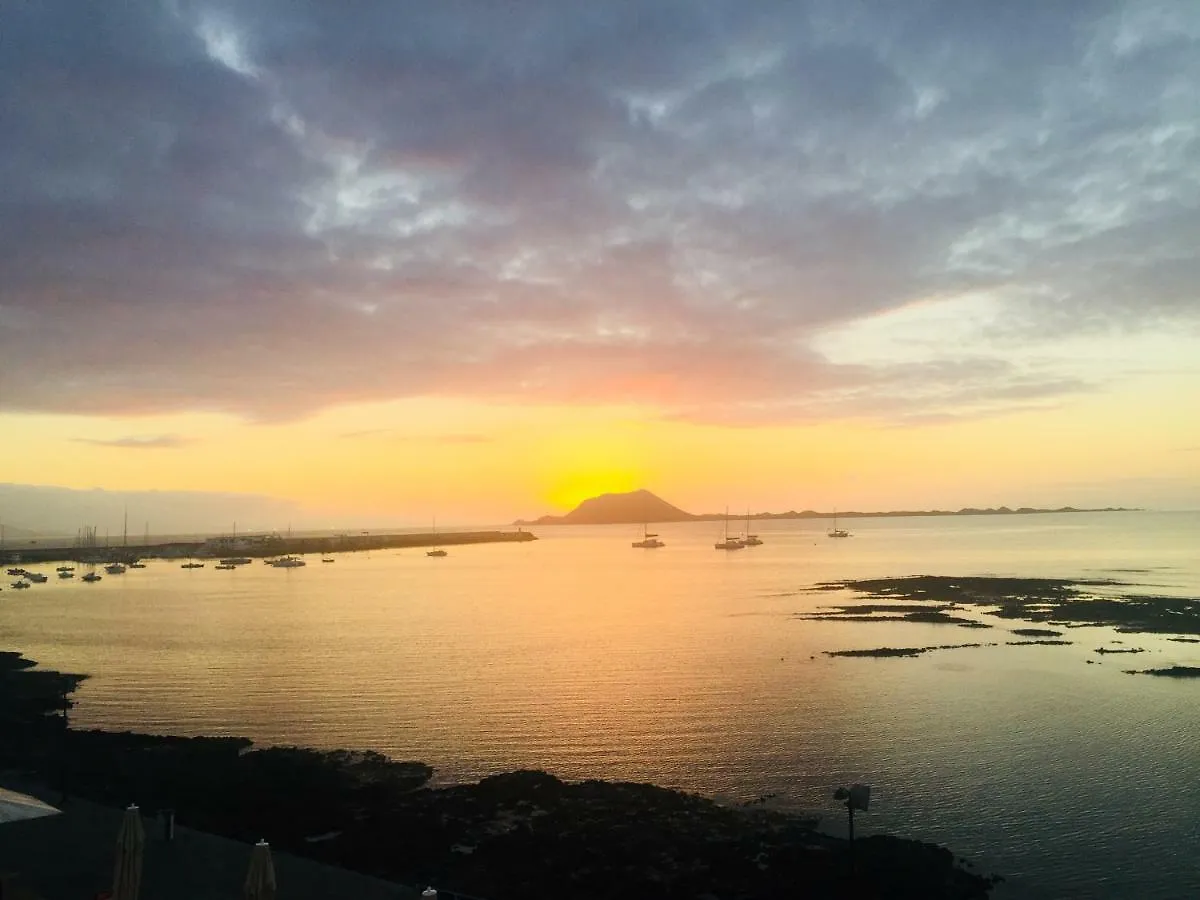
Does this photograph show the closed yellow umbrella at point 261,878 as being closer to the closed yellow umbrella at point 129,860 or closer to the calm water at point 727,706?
the closed yellow umbrella at point 129,860

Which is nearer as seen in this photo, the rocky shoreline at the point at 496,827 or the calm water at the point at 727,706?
the rocky shoreline at the point at 496,827

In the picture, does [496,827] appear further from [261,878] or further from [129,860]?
[129,860]

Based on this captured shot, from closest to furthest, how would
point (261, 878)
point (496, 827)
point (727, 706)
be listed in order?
point (261, 878) < point (496, 827) < point (727, 706)

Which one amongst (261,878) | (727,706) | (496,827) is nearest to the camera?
(261,878)

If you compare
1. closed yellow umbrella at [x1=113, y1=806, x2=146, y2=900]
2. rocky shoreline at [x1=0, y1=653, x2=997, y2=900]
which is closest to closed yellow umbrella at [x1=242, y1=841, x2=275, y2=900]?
closed yellow umbrella at [x1=113, y1=806, x2=146, y2=900]

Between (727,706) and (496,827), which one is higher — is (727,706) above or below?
below

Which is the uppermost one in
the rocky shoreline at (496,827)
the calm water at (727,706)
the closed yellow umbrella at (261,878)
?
the closed yellow umbrella at (261,878)

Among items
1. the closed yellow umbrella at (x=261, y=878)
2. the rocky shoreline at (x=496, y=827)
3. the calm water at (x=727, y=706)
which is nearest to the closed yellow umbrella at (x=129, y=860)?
the closed yellow umbrella at (x=261, y=878)

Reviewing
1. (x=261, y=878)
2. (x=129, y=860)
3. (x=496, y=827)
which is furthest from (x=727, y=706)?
(x=129, y=860)
